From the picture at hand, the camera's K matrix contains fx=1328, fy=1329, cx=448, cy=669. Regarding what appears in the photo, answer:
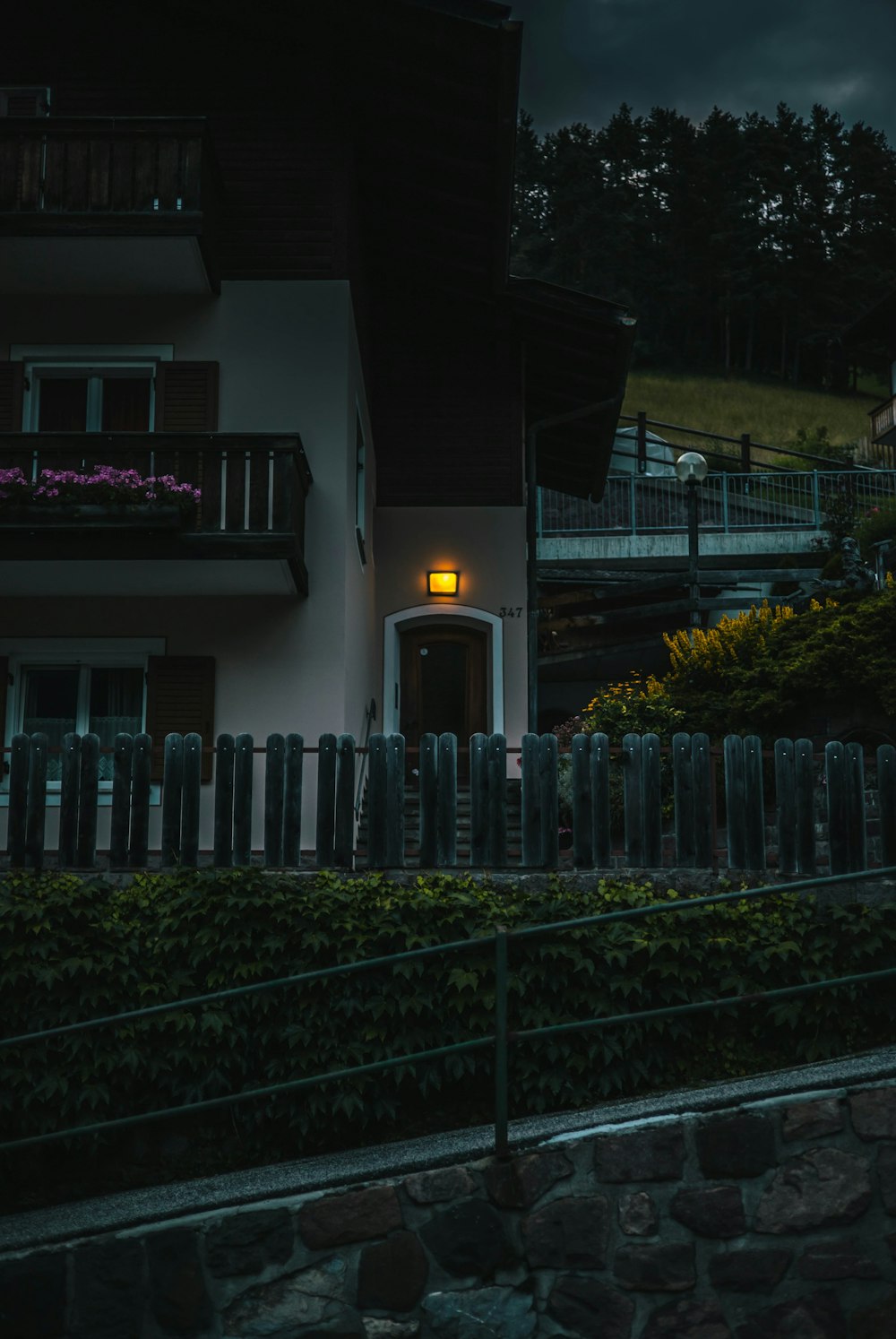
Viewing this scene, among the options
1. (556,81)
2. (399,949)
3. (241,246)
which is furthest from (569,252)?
(399,949)

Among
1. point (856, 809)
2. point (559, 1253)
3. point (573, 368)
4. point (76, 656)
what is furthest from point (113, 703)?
Result: point (559, 1253)

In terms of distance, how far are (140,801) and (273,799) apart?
0.99m

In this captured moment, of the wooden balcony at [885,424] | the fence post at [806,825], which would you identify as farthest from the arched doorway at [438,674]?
the wooden balcony at [885,424]

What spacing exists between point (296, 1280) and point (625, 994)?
3.19 meters

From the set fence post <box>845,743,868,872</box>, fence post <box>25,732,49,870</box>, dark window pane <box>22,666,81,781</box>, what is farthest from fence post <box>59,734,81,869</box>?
fence post <box>845,743,868,872</box>

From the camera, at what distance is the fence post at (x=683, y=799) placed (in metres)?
9.56

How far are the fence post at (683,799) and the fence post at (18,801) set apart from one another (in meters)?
4.74

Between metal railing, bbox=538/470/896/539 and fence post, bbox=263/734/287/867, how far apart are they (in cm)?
1395

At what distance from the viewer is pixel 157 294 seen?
12844mm

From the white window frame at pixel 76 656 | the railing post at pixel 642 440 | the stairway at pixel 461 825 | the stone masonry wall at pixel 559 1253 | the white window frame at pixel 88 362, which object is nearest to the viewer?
the stone masonry wall at pixel 559 1253

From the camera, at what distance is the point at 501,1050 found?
6.04m

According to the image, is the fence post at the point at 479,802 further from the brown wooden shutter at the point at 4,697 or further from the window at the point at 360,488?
the brown wooden shutter at the point at 4,697

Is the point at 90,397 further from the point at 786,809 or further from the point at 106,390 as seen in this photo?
the point at 786,809

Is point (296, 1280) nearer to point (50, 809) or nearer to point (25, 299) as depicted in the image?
point (50, 809)
